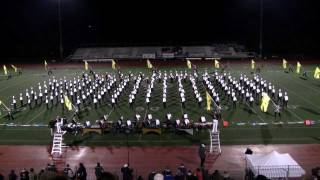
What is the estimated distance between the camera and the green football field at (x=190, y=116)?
1791 centimetres

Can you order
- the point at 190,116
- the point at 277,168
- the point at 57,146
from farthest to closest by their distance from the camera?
the point at 190,116
the point at 57,146
the point at 277,168

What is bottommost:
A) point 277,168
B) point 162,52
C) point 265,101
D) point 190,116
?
point 277,168

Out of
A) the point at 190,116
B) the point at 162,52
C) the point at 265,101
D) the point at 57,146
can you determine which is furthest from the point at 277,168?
the point at 162,52

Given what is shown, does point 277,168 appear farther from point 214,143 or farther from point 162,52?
point 162,52

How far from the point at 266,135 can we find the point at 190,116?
15.1 feet

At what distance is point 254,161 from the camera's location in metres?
12.2

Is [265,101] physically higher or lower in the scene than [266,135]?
higher

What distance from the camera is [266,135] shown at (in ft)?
59.9

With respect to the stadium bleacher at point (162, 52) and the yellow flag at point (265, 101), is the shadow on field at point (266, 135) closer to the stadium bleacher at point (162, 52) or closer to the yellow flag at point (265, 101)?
the yellow flag at point (265, 101)

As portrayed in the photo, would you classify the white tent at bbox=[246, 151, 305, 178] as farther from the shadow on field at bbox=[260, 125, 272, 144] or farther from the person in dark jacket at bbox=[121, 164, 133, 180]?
the shadow on field at bbox=[260, 125, 272, 144]

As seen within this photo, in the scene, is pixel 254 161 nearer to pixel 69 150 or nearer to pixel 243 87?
pixel 69 150

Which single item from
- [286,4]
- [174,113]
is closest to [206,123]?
[174,113]

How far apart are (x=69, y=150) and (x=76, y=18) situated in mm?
40196

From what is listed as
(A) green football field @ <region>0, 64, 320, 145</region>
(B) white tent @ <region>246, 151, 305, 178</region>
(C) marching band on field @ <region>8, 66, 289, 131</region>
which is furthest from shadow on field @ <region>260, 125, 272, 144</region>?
(B) white tent @ <region>246, 151, 305, 178</region>
